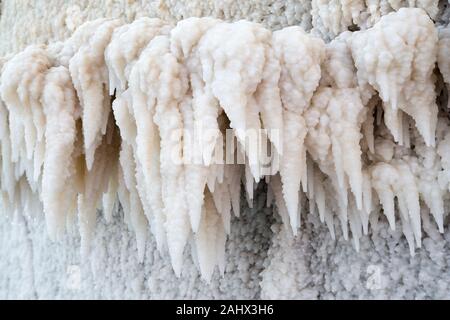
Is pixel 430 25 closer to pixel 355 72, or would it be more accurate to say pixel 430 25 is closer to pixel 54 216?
pixel 355 72

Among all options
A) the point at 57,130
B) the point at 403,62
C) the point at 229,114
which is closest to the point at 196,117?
the point at 229,114

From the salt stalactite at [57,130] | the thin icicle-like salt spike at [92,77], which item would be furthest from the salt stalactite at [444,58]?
the salt stalactite at [57,130]

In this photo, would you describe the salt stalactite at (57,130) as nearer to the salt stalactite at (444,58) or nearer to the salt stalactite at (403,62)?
the salt stalactite at (403,62)

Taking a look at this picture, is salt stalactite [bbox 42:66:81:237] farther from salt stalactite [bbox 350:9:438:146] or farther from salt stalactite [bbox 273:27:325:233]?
salt stalactite [bbox 350:9:438:146]

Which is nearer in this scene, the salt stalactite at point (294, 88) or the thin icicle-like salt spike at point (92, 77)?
the salt stalactite at point (294, 88)

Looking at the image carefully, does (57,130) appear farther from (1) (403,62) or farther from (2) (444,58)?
(2) (444,58)

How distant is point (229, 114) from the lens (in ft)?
4.50

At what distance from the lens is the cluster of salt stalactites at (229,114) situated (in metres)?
1.42

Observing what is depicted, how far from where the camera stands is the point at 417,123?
4.88ft

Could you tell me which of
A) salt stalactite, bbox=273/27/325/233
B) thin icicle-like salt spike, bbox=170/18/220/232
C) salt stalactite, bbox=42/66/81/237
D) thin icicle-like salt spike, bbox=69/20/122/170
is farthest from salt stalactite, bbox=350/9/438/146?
salt stalactite, bbox=42/66/81/237

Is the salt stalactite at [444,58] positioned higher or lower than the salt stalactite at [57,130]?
higher

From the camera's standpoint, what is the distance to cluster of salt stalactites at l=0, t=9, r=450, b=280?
1.42 m

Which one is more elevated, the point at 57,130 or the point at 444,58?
the point at 444,58
